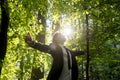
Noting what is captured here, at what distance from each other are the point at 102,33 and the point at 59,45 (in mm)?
6093

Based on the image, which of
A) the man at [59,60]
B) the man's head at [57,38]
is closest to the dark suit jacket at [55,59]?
the man at [59,60]

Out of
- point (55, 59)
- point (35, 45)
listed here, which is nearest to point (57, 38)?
point (55, 59)

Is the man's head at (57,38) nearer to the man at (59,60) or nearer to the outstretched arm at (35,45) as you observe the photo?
the man at (59,60)

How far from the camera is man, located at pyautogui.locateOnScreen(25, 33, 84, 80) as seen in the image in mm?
4699

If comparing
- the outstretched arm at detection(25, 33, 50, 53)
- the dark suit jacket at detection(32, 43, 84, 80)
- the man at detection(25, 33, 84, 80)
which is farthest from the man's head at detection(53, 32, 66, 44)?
the outstretched arm at detection(25, 33, 50, 53)

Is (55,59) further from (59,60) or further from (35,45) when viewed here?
(35,45)

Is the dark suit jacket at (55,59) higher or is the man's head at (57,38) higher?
the man's head at (57,38)

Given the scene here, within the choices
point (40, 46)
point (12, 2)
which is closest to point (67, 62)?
point (40, 46)

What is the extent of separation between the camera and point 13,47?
30.5 feet

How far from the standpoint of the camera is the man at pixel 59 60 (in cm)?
470

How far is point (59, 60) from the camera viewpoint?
4.77 metres

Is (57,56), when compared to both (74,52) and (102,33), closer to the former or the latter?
(74,52)

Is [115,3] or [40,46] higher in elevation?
[115,3]

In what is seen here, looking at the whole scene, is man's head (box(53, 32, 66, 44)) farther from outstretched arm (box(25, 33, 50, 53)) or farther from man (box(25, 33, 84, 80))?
outstretched arm (box(25, 33, 50, 53))
